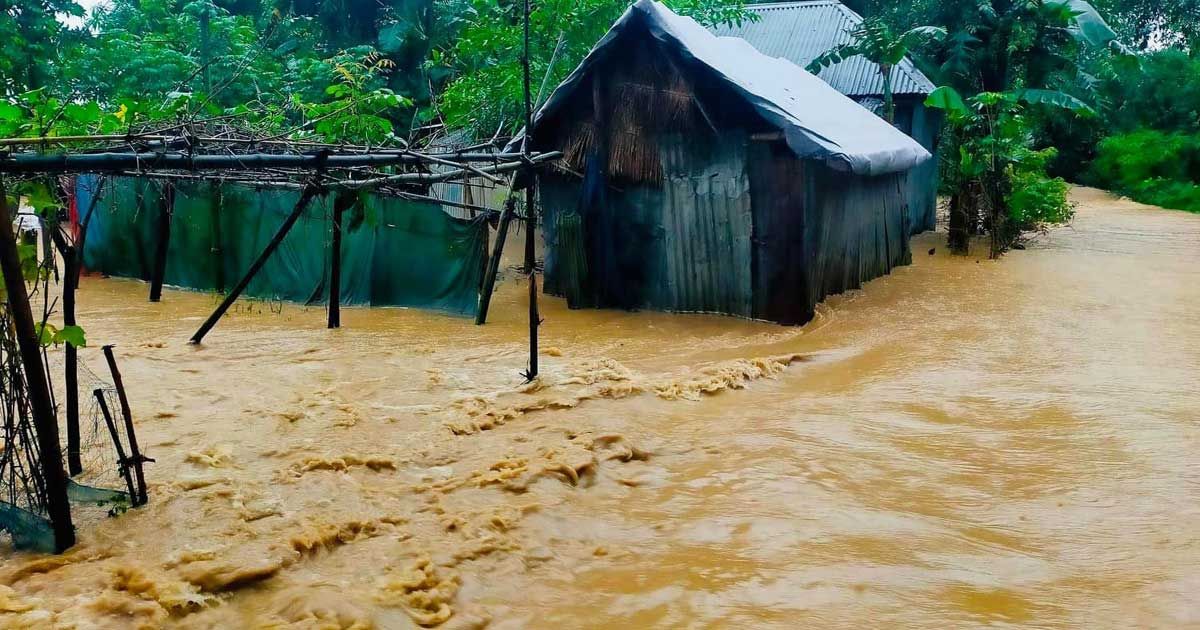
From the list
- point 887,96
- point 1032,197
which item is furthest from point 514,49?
point 1032,197

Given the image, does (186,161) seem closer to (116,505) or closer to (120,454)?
(120,454)

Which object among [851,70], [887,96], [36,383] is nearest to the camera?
[36,383]

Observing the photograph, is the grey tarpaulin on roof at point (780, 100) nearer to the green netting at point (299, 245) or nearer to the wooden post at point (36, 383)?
the green netting at point (299, 245)

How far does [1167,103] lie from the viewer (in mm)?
26734

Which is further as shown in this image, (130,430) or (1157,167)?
(1157,167)

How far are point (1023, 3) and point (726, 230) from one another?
12.1m

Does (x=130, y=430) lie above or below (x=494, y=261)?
below

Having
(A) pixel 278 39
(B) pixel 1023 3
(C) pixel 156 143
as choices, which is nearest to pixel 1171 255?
(B) pixel 1023 3

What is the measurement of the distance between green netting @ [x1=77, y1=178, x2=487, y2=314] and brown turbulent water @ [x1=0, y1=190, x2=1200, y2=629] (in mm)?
993

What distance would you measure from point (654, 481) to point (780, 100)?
234 inches

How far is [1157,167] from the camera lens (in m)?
25.3

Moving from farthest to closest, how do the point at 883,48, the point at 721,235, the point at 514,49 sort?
the point at 883,48 < the point at 514,49 < the point at 721,235

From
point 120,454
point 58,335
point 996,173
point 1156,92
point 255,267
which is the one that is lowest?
point 120,454

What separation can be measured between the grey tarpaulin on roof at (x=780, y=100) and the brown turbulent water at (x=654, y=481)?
1.96 meters
